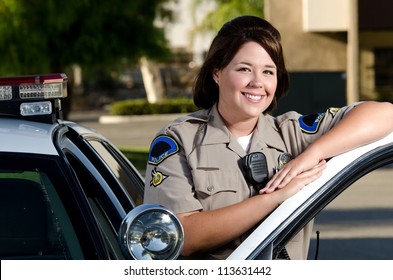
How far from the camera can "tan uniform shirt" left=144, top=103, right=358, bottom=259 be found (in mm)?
2697

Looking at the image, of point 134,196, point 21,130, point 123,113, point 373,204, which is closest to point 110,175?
point 134,196

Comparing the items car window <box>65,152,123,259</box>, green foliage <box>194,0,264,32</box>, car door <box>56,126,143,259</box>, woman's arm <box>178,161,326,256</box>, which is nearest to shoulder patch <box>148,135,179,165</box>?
woman's arm <box>178,161,326,256</box>

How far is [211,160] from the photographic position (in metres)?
2.75

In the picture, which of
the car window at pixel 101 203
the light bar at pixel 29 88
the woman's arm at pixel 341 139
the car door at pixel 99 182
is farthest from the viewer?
the car window at pixel 101 203

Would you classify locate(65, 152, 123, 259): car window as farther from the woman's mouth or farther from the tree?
the tree

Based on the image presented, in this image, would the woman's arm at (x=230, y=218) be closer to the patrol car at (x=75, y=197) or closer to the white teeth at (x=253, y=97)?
the patrol car at (x=75, y=197)

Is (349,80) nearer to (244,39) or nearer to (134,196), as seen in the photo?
(134,196)

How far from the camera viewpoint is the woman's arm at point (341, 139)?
263cm

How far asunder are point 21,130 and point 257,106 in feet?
2.50

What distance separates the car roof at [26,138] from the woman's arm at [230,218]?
0.53 meters

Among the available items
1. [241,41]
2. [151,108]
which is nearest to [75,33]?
[241,41]

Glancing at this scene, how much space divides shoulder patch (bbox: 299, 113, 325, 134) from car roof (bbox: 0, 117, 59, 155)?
0.70 metres

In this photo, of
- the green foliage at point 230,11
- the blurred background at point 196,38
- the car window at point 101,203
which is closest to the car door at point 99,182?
the car window at point 101,203

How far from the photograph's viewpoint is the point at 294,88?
2455cm
